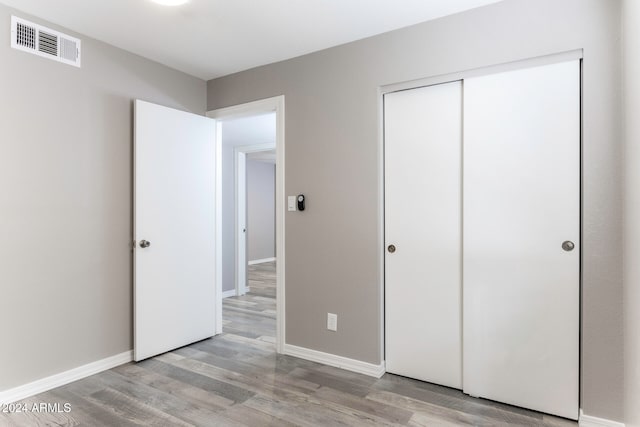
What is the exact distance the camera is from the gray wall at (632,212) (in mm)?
1607

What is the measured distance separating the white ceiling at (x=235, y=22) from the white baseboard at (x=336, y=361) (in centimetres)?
234

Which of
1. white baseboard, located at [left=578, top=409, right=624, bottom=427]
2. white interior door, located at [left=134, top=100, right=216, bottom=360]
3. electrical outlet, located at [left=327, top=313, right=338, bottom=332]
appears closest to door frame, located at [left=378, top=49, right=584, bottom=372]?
electrical outlet, located at [left=327, top=313, right=338, bottom=332]

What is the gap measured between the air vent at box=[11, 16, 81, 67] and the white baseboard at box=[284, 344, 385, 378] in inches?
105

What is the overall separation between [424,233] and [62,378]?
263cm

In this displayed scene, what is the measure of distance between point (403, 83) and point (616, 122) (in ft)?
Result: 4.02

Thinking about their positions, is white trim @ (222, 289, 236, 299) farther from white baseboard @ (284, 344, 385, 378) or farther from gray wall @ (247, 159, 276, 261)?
gray wall @ (247, 159, 276, 261)

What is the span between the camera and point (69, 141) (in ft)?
8.41

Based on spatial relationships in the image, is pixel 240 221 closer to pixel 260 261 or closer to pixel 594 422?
pixel 260 261

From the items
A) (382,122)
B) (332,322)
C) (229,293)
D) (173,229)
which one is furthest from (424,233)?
Result: (229,293)

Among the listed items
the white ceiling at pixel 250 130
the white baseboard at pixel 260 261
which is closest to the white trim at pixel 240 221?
the white ceiling at pixel 250 130

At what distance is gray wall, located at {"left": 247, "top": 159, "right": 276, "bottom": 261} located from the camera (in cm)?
843

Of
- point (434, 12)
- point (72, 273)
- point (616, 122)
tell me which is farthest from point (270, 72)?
point (616, 122)

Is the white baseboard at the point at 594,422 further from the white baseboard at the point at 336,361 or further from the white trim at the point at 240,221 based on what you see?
the white trim at the point at 240,221

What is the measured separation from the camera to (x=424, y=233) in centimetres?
251
